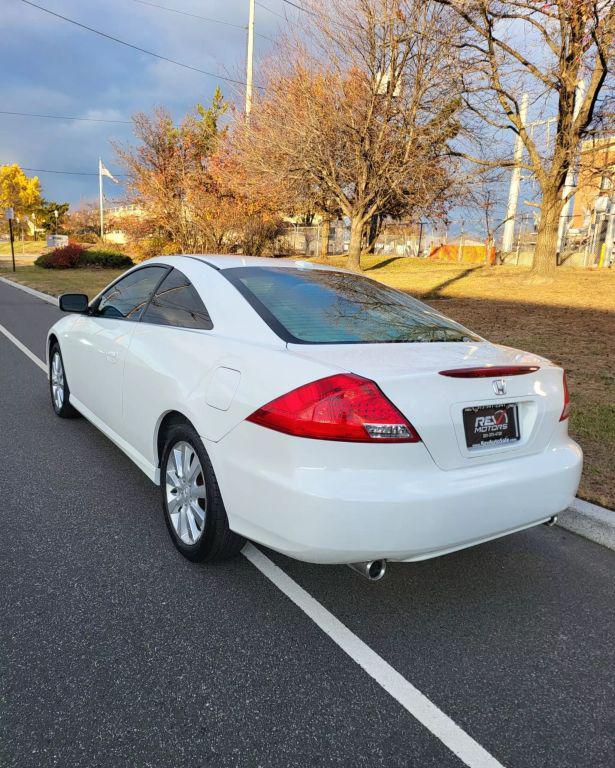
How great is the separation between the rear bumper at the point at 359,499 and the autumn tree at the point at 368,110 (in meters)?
13.6

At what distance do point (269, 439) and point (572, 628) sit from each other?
5.47 ft

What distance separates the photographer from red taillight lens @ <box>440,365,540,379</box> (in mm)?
2588

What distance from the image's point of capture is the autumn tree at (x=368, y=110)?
45.9 ft

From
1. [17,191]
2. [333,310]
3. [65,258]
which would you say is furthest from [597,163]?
[17,191]

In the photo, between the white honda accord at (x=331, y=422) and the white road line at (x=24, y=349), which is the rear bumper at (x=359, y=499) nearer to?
the white honda accord at (x=331, y=422)

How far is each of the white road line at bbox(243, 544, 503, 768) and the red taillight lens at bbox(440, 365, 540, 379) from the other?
121 centimetres

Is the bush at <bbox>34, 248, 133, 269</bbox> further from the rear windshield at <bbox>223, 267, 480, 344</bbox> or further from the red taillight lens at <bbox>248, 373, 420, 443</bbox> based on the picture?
the red taillight lens at <bbox>248, 373, 420, 443</bbox>

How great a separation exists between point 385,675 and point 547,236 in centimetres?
1590

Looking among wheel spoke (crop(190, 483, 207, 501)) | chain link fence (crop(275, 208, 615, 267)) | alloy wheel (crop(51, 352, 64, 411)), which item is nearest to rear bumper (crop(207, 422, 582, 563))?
wheel spoke (crop(190, 483, 207, 501))

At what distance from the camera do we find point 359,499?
2.36 meters

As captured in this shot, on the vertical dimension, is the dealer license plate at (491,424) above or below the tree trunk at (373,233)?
below

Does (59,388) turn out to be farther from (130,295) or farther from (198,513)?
(198,513)

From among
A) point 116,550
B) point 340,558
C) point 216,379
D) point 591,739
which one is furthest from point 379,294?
point 591,739

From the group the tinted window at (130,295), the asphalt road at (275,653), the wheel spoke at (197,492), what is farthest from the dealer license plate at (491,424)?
the tinted window at (130,295)
